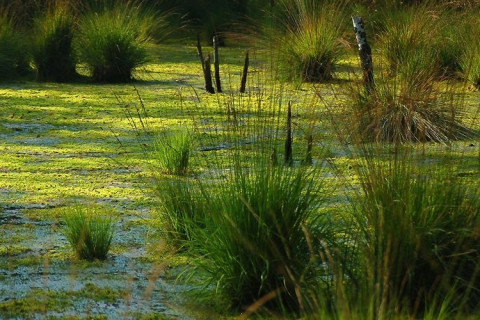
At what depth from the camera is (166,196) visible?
15.8 ft

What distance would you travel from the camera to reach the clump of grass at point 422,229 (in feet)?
12.2

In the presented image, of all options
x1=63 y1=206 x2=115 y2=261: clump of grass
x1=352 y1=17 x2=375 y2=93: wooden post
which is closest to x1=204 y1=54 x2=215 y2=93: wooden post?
x1=352 y1=17 x2=375 y2=93: wooden post

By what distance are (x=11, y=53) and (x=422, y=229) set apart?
9.05 metres

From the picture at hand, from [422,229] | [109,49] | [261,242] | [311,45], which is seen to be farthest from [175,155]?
[109,49]

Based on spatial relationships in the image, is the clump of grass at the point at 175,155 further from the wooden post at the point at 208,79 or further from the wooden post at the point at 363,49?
the wooden post at the point at 208,79

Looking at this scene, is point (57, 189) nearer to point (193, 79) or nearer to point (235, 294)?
point (235, 294)

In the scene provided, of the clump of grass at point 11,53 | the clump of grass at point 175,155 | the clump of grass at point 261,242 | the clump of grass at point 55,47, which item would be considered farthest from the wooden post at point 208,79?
the clump of grass at point 261,242

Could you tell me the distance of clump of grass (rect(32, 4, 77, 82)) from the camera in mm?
11805

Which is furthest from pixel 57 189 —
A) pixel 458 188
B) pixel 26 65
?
pixel 26 65

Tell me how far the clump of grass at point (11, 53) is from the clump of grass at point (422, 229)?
868cm

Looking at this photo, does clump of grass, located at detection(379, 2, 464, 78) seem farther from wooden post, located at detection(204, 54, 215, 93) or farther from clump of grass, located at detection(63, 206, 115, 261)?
clump of grass, located at detection(63, 206, 115, 261)

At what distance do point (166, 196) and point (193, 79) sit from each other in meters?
7.24

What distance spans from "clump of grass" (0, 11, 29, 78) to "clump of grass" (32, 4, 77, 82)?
0.88ft

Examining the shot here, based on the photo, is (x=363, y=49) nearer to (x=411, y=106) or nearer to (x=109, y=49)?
(x=411, y=106)
